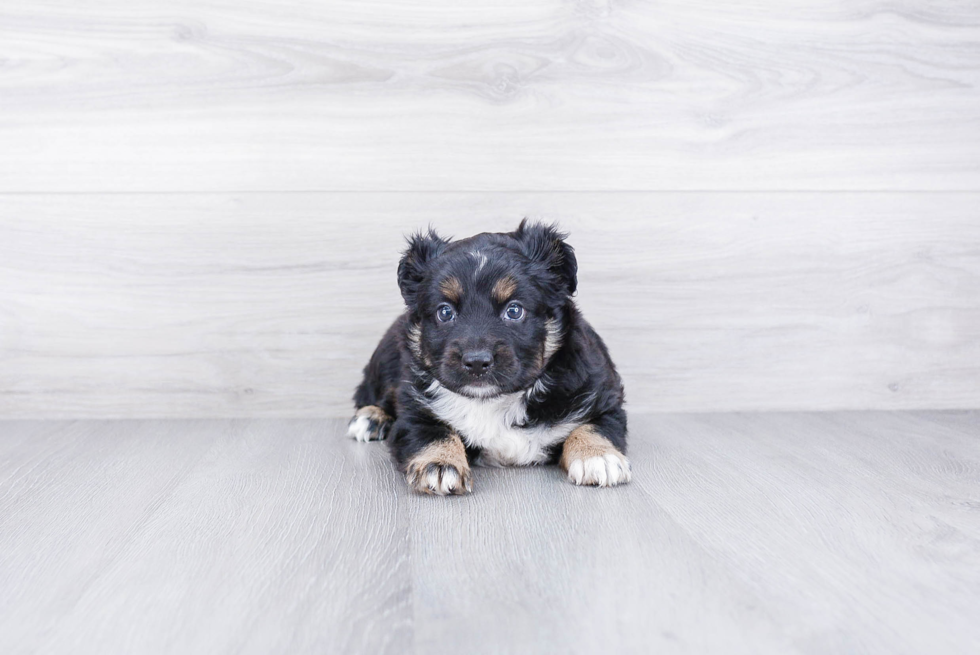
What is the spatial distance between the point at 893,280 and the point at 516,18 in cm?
200

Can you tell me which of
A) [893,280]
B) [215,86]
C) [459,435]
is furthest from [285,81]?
[893,280]

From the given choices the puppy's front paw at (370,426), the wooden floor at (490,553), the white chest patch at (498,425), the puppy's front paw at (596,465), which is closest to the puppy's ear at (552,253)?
the white chest patch at (498,425)

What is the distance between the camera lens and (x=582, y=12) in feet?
10.8

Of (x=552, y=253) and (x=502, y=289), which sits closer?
(x=502, y=289)

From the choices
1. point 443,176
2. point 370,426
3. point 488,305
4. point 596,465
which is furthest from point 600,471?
point 443,176

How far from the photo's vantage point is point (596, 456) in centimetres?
231

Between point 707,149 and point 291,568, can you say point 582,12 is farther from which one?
point 291,568

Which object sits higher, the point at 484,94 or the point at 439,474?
the point at 484,94

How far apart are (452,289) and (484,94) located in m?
1.26

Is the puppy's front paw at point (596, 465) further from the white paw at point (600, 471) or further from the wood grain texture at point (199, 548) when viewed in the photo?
the wood grain texture at point (199, 548)

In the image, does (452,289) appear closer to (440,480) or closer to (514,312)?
(514,312)

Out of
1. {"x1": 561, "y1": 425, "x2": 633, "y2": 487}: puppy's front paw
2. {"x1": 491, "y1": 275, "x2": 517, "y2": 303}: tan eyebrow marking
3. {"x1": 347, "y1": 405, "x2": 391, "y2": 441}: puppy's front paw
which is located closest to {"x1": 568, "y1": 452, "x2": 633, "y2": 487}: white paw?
{"x1": 561, "y1": 425, "x2": 633, "y2": 487}: puppy's front paw

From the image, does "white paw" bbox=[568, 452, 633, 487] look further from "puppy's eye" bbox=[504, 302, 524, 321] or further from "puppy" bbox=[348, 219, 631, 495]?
"puppy's eye" bbox=[504, 302, 524, 321]

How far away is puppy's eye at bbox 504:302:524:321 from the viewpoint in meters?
2.41
